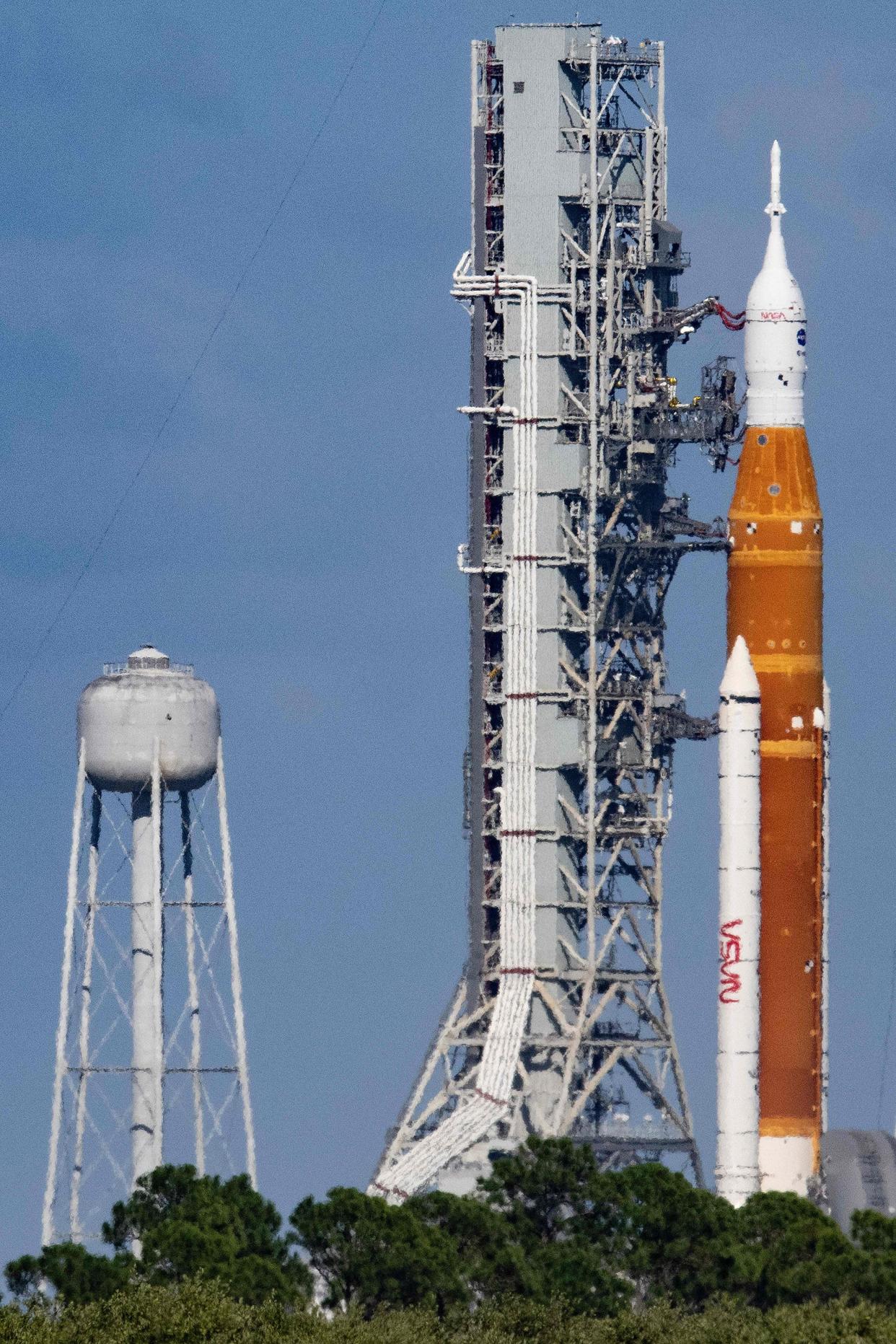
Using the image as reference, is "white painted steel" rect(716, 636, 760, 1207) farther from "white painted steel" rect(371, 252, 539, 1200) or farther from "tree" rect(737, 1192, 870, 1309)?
"white painted steel" rect(371, 252, 539, 1200)

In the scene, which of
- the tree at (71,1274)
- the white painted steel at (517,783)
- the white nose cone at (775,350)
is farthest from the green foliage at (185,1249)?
the white nose cone at (775,350)

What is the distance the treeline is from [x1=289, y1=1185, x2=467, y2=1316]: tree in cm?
4

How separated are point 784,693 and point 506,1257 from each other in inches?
905

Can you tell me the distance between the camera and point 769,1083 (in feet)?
544

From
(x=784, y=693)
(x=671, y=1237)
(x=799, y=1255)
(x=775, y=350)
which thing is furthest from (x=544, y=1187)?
(x=775, y=350)

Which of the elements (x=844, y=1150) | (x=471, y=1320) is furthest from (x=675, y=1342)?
(x=844, y=1150)

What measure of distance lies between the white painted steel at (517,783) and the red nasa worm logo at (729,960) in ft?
29.6

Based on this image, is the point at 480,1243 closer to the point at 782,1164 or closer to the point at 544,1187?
the point at 544,1187

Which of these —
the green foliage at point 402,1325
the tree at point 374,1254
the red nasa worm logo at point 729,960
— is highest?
the red nasa worm logo at point 729,960

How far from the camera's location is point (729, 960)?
16288 centimetres

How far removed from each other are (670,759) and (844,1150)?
13.9 metres

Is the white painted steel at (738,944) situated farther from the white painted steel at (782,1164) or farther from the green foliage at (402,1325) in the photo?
the green foliage at (402,1325)

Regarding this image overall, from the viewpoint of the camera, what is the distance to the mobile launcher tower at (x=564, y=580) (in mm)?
170625

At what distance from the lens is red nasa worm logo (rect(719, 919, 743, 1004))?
162m
